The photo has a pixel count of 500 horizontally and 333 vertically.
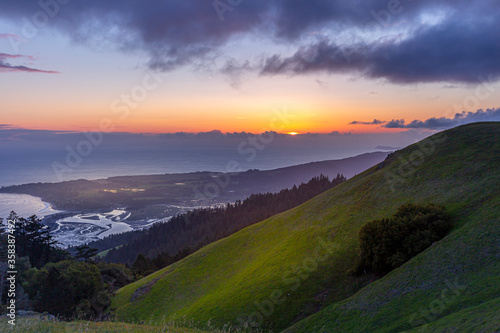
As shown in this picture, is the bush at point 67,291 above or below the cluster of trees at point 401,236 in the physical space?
below

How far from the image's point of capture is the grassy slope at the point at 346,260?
62.7ft

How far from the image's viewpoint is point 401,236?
24.4 m

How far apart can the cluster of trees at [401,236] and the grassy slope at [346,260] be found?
129 cm

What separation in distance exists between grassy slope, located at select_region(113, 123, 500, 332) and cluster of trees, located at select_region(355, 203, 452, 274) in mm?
1290

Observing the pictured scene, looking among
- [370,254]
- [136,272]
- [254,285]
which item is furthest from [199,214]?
[370,254]

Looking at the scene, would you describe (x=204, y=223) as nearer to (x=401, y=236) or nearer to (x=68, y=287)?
(x=68, y=287)

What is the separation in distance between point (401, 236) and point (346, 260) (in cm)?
624

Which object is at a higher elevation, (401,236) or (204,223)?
(401,236)

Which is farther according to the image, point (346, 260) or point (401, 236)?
point (346, 260)

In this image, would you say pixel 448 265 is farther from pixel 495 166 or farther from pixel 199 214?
pixel 199 214
